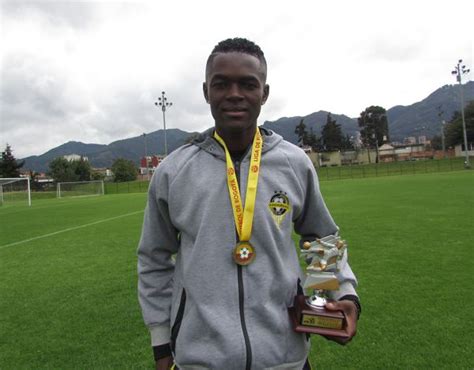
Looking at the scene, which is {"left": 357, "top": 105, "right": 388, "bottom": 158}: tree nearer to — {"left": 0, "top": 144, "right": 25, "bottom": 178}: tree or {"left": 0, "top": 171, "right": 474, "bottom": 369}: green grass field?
{"left": 0, "top": 144, "right": 25, "bottom": 178}: tree

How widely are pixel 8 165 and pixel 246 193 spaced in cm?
8339

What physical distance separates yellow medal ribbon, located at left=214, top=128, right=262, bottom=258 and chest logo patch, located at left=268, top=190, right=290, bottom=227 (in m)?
0.08

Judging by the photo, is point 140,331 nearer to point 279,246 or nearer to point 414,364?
point 414,364

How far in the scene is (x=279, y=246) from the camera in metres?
1.58

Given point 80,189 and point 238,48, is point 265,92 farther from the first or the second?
point 80,189

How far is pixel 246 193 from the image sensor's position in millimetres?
1552

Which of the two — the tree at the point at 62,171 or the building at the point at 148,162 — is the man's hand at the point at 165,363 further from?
the tree at the point at 62,171

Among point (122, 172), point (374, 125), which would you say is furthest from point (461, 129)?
point (122, 172)

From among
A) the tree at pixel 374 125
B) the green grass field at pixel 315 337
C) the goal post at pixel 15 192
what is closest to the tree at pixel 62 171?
the goal post at pixel 15 192

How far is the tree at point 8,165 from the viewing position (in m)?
73.5

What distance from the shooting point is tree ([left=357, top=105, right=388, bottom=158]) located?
85.6 m

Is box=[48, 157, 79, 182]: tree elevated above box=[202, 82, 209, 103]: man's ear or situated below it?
above

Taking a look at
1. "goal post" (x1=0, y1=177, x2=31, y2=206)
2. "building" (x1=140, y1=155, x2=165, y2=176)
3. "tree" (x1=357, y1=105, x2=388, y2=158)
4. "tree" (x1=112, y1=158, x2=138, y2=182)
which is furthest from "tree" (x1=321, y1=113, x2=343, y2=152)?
"goal post" (x1=0, y1=177, x2=31, y2=206)

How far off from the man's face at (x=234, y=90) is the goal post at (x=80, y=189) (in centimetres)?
4581
